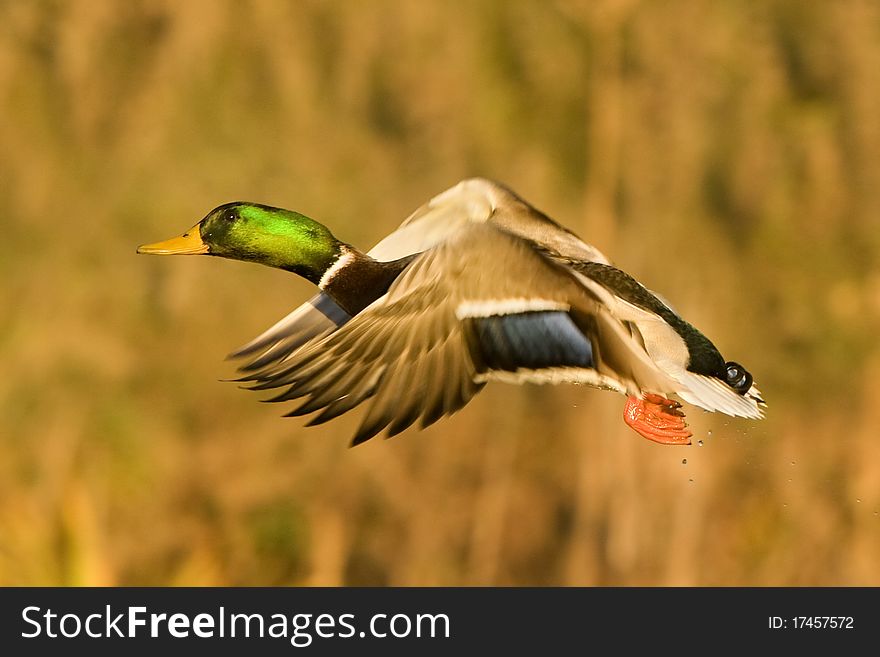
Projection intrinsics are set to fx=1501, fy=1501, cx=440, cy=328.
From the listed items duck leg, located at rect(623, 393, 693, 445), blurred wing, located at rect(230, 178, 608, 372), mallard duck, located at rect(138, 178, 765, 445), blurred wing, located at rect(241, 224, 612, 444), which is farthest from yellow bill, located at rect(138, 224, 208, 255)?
duck leg, located at rect(623, 393, 693, 445)

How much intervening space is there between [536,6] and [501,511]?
2.01 meters

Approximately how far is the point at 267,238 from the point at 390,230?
2380mm

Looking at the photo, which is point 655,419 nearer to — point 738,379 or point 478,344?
point 738,379

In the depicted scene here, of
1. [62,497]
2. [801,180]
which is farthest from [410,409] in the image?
[801,180]

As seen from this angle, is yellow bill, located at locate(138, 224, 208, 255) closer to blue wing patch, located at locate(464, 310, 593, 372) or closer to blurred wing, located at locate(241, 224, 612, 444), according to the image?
blurred wing, located at locate(241, 224, 612, 444)

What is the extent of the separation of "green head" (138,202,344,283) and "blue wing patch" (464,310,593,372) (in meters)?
0.59

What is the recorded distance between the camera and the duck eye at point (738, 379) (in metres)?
3.19

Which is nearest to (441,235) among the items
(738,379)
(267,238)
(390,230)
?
(267,238)

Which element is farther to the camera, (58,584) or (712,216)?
(712,216)

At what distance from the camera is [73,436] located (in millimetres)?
5699

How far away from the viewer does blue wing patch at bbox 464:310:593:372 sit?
289cm

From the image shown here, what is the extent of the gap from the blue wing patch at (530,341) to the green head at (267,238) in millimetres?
588

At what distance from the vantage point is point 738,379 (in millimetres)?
3227

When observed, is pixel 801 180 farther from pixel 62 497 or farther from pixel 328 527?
pixel 62 497
